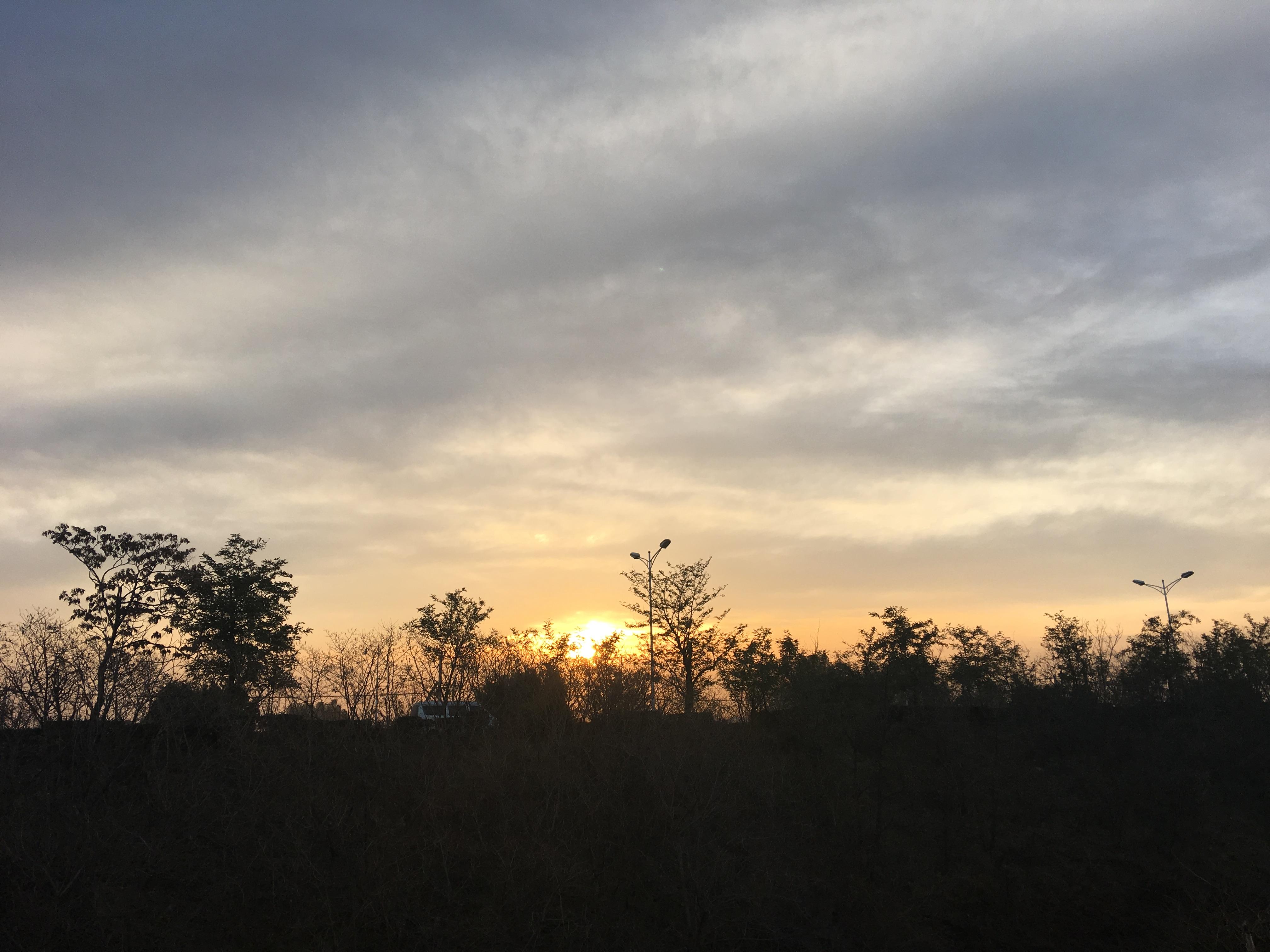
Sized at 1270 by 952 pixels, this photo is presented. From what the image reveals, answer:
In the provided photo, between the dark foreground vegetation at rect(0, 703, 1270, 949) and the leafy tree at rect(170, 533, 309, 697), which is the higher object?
the leafy tree at rect(170, 533, 309, 697)

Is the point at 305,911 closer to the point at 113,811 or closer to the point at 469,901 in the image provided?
the point at 469,901

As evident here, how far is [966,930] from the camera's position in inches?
1387

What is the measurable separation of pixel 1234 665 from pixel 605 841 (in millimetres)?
46678

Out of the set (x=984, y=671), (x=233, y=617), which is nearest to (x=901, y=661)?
(x=984, y=671)

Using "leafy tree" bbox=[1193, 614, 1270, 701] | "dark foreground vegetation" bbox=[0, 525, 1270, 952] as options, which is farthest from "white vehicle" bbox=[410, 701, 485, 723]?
"leafy tree" bbox=[1193, 614, 1270, 701]

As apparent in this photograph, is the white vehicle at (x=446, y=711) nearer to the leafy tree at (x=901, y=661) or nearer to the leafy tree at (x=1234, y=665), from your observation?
the leafy tree at (x=901, y=661)

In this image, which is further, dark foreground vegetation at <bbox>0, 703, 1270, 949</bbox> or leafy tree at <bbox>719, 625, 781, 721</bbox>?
leafy tree at <bbox>719, 625, 781, 721</bbox>

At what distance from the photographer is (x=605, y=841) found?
104 feet

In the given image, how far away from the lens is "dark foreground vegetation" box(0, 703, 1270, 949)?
2723 centimetres

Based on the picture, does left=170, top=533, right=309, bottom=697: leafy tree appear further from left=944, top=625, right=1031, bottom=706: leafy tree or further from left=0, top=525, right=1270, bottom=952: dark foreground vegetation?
left=944, top=625, right=1031, bottom=706: leafy tree

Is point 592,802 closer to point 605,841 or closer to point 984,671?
point 605,841

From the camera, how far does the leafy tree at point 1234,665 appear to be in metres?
51.5

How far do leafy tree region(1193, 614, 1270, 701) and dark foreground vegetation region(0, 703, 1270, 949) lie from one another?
7.26m

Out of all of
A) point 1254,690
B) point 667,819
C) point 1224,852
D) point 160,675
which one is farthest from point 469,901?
point 1254,690
